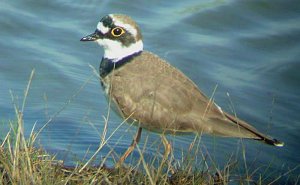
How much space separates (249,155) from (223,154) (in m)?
0.35

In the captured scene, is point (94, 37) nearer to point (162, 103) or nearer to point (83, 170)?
point (162, 103)

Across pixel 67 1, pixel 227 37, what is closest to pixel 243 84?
pixel 227 37

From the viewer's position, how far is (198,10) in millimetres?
12391

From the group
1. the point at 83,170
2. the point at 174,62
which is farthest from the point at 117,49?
the point at 174,62

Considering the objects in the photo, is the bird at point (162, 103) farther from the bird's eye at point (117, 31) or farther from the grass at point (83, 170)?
the grass at point (83, 170)

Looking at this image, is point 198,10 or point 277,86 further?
point 198,10

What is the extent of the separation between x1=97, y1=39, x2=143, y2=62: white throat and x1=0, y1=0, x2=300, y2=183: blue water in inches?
43.1

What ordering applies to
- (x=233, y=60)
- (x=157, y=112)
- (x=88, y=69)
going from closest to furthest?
(x=157, y=112)
(x=88, y=69)
(x=233, y=60)

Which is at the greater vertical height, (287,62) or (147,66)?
(147,66)

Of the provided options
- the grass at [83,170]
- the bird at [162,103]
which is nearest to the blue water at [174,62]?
the bird at [162,103]

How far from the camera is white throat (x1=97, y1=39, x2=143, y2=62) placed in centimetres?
782

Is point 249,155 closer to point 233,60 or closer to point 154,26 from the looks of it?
point 233,60

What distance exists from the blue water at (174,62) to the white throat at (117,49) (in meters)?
1.09

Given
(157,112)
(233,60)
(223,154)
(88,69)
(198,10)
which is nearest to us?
(157,112)
